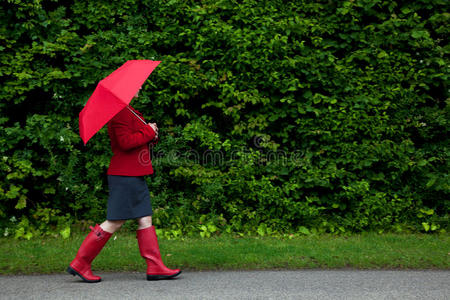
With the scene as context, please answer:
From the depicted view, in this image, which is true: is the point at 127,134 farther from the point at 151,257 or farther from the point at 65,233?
the point at 65,233

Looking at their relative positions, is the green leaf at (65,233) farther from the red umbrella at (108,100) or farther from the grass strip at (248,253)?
the red umbrella at (108,100)

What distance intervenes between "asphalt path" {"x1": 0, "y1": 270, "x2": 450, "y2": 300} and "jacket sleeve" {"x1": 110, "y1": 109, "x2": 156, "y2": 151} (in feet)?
4.12

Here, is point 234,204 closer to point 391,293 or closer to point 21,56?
point 391,293

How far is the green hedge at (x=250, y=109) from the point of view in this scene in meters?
5.97

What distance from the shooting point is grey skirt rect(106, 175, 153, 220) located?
3969 mm

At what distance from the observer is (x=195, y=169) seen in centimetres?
616

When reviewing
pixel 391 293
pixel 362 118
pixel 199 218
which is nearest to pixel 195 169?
pixel 199 218

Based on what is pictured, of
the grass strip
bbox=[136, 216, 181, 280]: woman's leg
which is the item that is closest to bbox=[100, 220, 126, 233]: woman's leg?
bbox=[136, 216, 181, 280]: woman's leg

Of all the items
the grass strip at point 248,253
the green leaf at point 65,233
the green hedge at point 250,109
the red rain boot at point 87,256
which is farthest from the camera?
the green hedge at point 250,109

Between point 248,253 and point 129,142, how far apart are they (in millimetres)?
1929

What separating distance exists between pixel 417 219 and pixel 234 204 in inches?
103

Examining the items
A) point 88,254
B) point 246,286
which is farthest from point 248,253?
point 88,254

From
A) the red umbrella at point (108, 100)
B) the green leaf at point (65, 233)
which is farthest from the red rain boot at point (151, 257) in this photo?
the green leaf at point (65, 233)

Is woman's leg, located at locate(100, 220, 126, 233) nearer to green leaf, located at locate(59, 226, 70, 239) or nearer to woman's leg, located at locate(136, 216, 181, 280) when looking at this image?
woman's leg, located at locate(136, 216, 181, 280)
